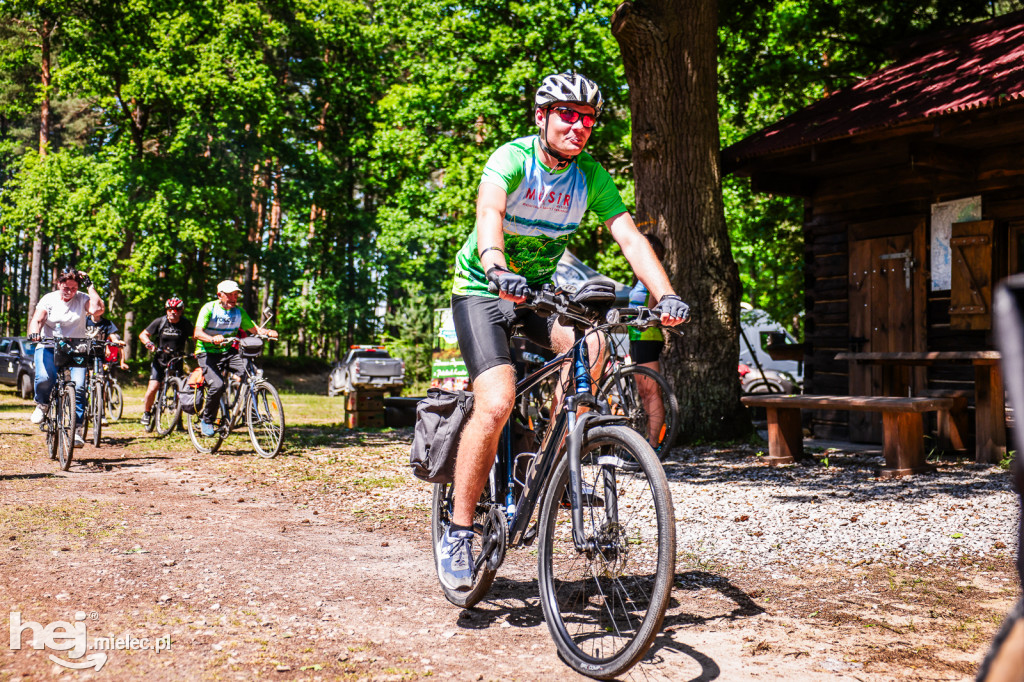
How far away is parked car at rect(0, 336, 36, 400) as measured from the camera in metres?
24.3

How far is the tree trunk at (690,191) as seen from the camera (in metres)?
9.91

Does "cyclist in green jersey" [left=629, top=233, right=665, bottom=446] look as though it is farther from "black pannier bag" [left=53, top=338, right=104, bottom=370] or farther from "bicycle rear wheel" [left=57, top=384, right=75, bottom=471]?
"black pannier bag" [left=53, top=338, right=104, bottom=370]

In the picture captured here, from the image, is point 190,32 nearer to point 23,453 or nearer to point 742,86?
point 742,86

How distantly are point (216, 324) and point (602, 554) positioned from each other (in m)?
8.40

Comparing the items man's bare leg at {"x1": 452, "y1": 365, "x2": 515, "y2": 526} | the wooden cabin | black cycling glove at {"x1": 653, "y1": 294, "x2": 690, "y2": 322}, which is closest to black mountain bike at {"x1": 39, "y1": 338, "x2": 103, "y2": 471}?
man's bare leg at {"x1": 452, "y1": 365, "x2": 515, "y2": 526}

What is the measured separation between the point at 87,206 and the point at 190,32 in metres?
6.87

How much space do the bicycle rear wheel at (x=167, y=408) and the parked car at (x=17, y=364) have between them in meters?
14.4

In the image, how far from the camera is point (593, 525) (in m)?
3.18

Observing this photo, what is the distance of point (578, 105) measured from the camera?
354 cm

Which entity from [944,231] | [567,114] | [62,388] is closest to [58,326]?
[62,388]

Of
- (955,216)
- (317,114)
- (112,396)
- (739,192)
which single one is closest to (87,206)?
(317,114)

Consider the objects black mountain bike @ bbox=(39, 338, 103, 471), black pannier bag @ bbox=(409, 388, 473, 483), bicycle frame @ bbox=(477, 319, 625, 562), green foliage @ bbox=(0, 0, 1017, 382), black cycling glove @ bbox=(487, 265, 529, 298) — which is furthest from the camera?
green foliage @ bbox=(0, 0, 1017, 382)

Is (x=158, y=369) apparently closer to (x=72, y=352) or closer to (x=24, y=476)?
(x=72, y=352)

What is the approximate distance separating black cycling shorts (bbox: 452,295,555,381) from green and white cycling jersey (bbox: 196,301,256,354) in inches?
291
